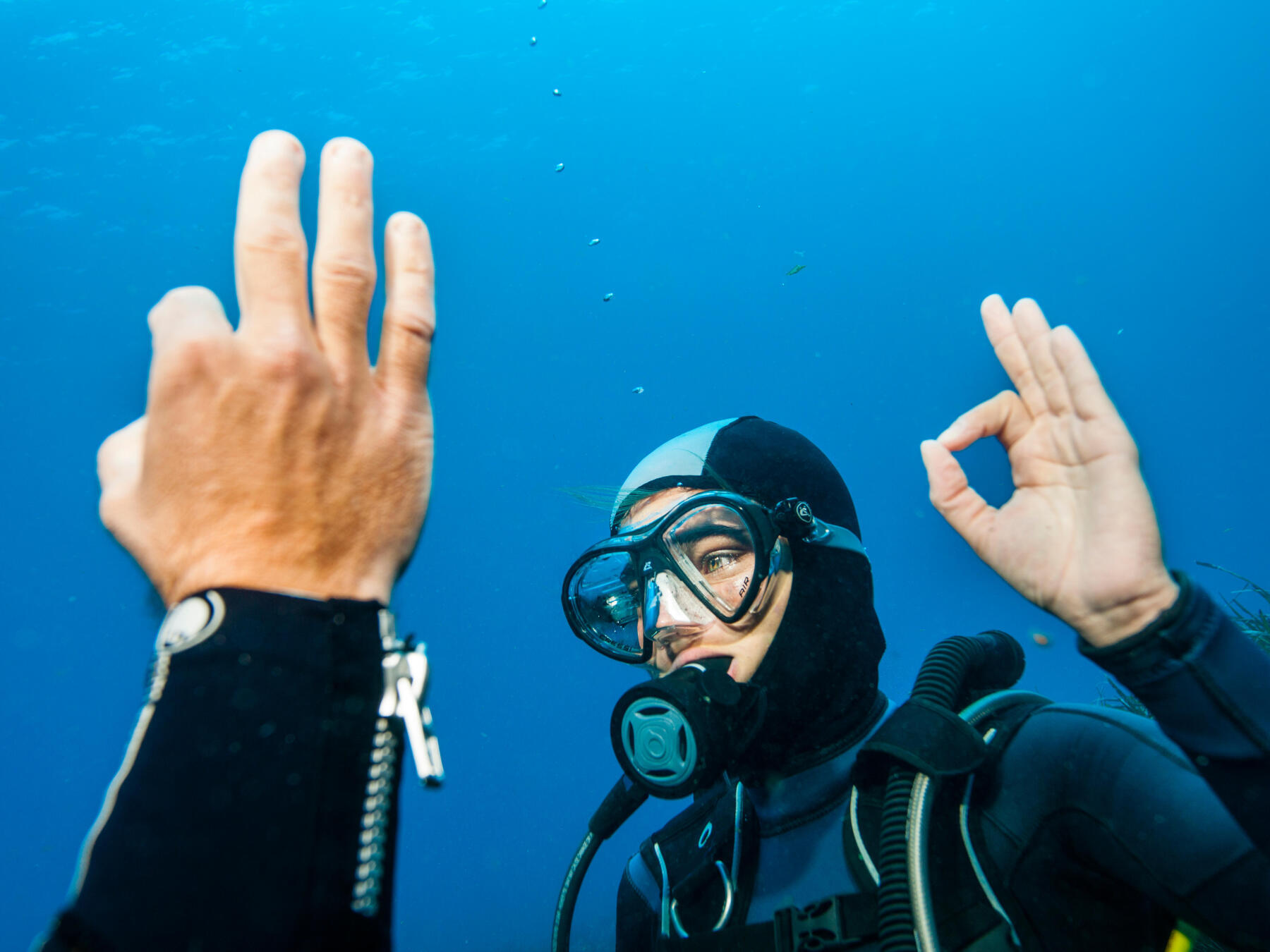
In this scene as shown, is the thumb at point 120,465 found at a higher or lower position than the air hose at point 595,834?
higher

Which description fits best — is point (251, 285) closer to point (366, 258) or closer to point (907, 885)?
point (366, 258)

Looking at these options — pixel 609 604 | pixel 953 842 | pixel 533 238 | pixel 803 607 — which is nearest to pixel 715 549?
pixel 803 607

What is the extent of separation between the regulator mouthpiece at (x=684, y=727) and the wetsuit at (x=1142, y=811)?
541 mm

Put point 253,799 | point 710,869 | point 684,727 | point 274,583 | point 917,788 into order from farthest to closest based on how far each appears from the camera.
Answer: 1. point 710,869
2. point 684,727
3. point 917,788
4. point 274,583
5. point 253,799

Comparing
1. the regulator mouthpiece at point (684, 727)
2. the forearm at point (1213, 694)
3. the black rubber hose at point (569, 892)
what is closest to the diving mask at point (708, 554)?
the regulator mouthpiece at point (684, 727)

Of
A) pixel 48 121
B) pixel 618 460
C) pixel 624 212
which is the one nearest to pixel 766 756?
pixel 48 121

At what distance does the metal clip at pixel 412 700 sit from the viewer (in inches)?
41.4

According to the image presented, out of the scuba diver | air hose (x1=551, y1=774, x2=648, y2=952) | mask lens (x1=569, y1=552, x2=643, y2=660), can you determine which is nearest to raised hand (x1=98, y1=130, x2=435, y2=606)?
the scuba diver

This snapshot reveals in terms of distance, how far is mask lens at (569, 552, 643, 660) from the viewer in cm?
320

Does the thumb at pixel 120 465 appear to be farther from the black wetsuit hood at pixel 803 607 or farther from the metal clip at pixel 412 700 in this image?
the black wetsuit hood at pixel 803 607

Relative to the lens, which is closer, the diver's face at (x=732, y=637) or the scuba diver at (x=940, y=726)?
the scuba diver at (x=940, y=726)

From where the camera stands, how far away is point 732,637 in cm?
268

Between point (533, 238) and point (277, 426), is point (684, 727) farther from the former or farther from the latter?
point (533, 238)

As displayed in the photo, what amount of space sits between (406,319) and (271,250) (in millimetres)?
245
